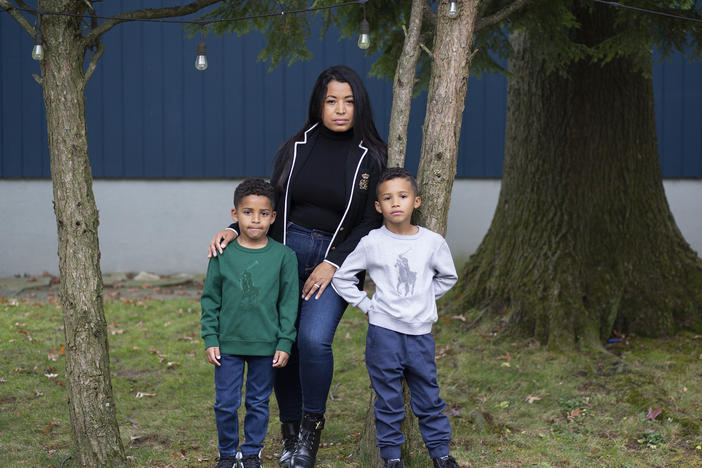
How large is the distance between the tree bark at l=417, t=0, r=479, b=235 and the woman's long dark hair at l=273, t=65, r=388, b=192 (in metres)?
0.28

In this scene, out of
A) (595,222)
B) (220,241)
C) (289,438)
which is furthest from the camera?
(595,222)

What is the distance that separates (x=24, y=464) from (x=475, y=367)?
3.54 meters

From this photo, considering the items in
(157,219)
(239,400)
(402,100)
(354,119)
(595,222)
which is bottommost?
(239,400)

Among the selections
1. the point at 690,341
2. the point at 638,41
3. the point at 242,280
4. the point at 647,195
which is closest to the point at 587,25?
the point at 638,41

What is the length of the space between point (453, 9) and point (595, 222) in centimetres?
355

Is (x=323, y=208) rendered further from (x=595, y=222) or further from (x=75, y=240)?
(x=595, y=222)

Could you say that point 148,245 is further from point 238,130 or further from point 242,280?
point 242,280

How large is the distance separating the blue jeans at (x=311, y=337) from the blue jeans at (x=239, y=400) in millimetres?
198

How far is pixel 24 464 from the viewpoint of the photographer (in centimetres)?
425

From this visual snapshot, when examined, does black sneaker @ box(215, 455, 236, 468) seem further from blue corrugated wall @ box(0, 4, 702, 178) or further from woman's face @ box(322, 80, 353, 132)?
blue corrugated wall @ box(0, 4, 702, 178)

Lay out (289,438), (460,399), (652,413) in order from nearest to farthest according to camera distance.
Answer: (289,438)
(652,413)
(460,399)

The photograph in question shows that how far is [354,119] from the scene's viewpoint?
395 cm

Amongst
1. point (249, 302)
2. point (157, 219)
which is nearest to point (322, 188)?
point (249, 302)

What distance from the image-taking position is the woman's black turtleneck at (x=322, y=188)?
3926 millimetres
